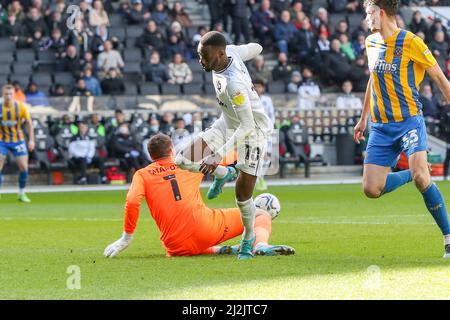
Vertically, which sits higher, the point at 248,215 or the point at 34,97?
the point at 248,215

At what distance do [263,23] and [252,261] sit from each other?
76.3 feet

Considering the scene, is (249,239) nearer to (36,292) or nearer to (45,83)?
(36,292)

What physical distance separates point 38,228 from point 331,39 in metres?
19.0

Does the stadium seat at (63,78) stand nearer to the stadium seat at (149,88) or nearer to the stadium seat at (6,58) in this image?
the stadium seat at (6,58)

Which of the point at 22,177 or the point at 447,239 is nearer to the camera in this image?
the point at 447,239

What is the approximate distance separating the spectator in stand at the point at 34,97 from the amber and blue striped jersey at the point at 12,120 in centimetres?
626

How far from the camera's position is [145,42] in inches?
1230

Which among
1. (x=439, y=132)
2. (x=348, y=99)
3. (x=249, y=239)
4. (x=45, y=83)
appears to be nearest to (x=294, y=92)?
Answer: (x=348, y=99)

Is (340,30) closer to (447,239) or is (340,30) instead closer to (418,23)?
(418,23)

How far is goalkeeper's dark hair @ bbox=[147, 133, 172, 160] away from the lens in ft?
36.1

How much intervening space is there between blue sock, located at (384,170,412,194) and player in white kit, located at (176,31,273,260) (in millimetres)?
1217

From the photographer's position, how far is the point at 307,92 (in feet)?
102

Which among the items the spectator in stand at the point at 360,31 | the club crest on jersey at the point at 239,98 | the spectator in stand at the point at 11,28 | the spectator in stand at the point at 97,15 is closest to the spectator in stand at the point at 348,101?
the spectator in stand at the point at 360,31

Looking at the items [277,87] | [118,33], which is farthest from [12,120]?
[277,87]
